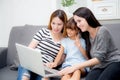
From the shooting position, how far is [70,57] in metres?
1.94

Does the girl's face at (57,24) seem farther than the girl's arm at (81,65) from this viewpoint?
Yes

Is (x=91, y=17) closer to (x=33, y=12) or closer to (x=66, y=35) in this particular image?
(x=66, y=35)

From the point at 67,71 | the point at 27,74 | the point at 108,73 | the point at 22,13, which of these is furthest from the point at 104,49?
the point at 22,13

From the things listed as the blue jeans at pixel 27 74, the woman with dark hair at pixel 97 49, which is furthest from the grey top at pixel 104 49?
the blue jeans at pixel 27 74

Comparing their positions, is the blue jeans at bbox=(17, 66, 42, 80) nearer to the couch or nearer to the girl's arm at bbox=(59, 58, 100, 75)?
the girl's arm at bbox=(59, 58, 100, 75)

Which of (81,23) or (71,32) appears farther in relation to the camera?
(71,32)

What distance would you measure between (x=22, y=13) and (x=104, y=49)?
1.28 meters

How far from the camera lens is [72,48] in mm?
1961

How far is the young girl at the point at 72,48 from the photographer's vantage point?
190 cm

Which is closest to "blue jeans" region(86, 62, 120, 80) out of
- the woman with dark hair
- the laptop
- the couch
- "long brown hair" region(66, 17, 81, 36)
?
the woman with dark hair

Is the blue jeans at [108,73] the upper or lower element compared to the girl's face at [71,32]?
lower

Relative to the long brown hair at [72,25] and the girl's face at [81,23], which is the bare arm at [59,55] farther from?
the girl's face at [81,23]

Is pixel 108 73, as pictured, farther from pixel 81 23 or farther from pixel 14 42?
pixel 14 42

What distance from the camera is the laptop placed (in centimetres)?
159
